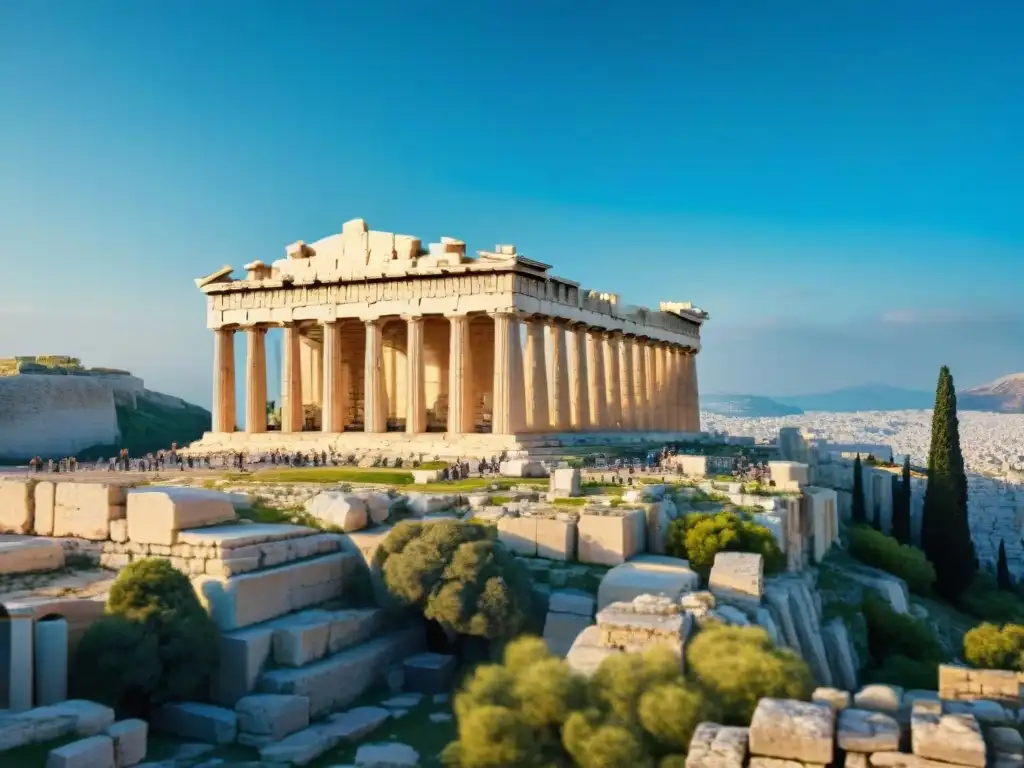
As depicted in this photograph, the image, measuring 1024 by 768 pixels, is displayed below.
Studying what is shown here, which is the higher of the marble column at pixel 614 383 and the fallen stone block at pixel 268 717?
the marble column at pixel 614 383

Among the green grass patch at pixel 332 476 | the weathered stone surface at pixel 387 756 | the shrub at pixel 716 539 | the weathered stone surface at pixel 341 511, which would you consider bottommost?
the weathered stone surface at pixel 387 756

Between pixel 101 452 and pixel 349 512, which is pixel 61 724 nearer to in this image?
pixel 349 512

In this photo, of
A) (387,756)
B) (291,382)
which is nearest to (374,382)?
(291,382)

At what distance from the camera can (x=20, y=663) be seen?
16312mm

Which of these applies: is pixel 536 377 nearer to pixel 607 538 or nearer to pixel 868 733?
pixel 607 538

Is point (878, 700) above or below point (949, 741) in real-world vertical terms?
below

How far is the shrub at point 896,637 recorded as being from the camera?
26.0 m

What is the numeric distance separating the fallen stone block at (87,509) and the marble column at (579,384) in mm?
30837

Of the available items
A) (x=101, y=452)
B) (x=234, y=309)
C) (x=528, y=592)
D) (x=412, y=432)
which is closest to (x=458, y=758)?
(x=528, y=592)

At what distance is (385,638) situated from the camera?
810 inches

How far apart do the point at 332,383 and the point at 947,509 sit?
28.6 m

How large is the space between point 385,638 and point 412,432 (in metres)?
24.8

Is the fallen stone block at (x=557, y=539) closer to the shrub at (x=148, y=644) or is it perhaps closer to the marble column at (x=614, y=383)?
the shrub at (x=148, y=644)

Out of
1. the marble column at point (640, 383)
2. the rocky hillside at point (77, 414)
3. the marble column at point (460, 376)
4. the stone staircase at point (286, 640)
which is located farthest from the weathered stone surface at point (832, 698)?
the rocky hillside at point (77, 414)
